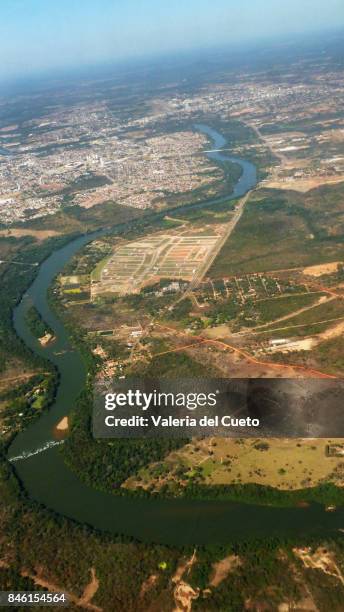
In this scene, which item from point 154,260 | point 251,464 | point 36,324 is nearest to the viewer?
point 251,464

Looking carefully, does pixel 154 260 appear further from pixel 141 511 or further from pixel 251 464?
pixel 141 511

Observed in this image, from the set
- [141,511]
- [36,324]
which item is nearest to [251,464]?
[141,511]

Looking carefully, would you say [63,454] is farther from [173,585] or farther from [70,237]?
[70,237]

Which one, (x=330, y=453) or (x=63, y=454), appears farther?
(x=63, y=454)

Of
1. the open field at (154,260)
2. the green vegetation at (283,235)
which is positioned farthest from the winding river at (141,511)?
the green vegetation at (283,235)

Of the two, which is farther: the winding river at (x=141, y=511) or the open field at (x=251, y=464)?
the open field at (x=251, y=464)

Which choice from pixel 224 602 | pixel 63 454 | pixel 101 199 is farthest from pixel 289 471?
pixel 101 199

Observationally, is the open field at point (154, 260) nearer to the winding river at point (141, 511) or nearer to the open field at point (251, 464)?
the winding river at point (141, 511)

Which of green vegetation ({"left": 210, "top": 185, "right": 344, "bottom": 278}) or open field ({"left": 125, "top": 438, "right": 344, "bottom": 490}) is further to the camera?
green vegetation ({"left": 210, "top": 185, "right": 344, "bottom": 278})

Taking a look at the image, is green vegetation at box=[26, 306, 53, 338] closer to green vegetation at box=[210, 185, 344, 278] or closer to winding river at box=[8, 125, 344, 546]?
winding river at box=[8, 125, 344, 546]

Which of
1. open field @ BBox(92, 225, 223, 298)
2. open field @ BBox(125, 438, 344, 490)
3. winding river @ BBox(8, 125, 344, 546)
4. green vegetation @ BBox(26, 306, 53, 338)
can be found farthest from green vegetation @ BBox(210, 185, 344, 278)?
winding river @ BBox(8, 125, 344, 546)

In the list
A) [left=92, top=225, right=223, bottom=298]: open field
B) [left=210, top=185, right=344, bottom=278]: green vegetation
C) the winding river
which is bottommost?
the winding river
